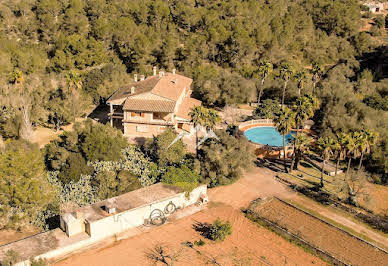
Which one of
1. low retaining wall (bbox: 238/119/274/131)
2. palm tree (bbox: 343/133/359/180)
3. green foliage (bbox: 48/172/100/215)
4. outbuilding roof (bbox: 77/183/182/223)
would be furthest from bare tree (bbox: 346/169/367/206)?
green foliage (bbox: 48/172/100/215)

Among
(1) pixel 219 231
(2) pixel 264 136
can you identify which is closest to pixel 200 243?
(1) pixel 219 231

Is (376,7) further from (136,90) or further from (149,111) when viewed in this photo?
(149,111)

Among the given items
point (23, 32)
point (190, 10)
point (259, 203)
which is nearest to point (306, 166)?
point (259, 203)

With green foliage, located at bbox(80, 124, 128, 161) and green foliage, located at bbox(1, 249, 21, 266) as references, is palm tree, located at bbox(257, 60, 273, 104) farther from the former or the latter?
green foliage, located at bbox(1, 249, 21, 266)

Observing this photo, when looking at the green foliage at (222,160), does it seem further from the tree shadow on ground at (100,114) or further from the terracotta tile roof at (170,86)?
the tree shadow on ground at (100,114)

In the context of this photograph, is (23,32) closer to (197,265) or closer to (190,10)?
(190,10)
